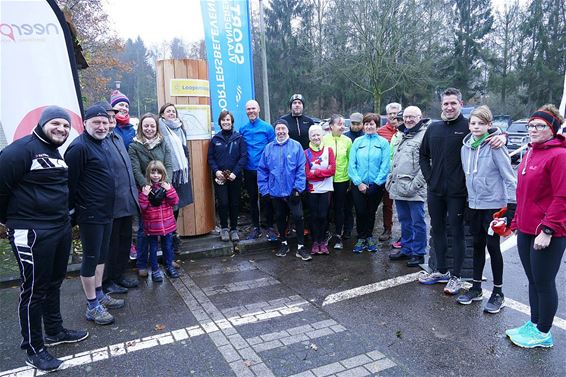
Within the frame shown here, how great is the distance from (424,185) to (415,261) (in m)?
1.00

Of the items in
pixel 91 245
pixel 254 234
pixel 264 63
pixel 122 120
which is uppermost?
pixel 264 63

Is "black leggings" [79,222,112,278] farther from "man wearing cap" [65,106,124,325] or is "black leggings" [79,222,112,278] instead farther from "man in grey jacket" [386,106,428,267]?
"man in grey jacket" [386,106,428,267]

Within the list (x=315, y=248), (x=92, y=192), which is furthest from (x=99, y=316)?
(x=315, y=248)

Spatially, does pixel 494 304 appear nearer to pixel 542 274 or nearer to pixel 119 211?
pixel 542 274

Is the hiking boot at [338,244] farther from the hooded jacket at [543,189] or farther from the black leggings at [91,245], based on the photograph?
the black leggings at [91,245]

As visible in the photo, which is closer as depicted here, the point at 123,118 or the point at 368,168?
the point at 123,118

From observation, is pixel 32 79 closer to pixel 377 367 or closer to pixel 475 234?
pixel 377 367

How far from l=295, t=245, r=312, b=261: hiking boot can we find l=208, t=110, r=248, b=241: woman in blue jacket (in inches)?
37.7

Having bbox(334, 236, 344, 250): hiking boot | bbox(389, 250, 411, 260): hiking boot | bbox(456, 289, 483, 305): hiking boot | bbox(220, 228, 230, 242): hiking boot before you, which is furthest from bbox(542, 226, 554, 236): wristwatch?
bbox(220, 228, 230, 242): hiking boot

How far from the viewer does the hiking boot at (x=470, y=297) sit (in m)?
4.38

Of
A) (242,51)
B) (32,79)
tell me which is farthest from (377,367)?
(242,51)

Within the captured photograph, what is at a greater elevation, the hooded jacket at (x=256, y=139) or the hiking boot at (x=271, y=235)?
the hooded jacket at (x=256, y=139)

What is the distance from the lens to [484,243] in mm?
4359

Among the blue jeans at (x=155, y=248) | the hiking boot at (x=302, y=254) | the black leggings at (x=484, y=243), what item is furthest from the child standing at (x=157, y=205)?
the black leggings at (x=484, y=243)
